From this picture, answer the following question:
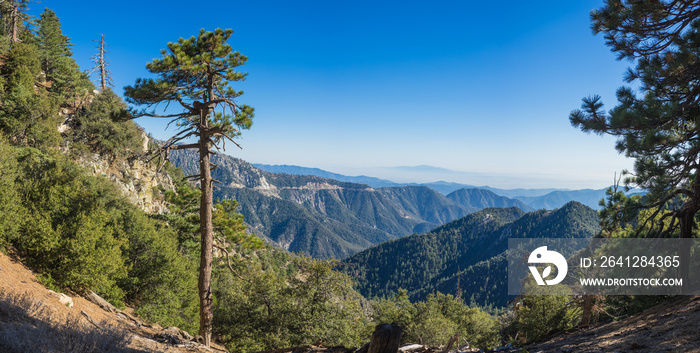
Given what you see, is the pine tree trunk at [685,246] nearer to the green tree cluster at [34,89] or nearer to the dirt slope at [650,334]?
the dirt slope at [650,334]

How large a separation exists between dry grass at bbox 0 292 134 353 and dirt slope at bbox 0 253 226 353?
3 centimetres

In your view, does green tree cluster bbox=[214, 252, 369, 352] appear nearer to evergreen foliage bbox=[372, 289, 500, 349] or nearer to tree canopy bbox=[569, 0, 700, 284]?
tree canopy bbox=[569, 0, 700, 284]

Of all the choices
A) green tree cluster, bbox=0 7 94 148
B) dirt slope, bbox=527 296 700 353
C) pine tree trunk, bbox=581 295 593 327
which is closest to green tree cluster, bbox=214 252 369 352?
pine tree trunk, bbox=581 295 593 327

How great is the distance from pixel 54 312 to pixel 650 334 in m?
14.2

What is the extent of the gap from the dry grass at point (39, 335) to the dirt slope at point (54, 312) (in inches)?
1.0

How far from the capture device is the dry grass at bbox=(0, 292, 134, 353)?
15.6 feet

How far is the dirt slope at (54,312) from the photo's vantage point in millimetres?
6816

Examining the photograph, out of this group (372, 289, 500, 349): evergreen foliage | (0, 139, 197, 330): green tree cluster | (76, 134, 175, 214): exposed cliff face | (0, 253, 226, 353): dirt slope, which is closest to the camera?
(0, 253, 226, 353): dirt slope

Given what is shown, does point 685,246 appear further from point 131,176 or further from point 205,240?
point 131,176

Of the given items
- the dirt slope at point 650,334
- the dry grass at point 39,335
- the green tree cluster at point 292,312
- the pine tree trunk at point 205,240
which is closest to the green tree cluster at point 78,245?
the green tree cluster at point 292,312

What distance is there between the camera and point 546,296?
21.5 metres

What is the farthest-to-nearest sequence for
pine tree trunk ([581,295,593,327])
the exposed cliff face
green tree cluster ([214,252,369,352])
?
1. the exposed cliff face
2. green tree cluster ([214,252,369,352])
3. pine tree trunk ([581,295,593,327])

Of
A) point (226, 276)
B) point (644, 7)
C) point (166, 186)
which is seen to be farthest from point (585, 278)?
point (166, 186)

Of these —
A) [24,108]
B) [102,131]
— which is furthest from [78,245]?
[102,131]
